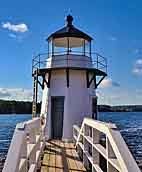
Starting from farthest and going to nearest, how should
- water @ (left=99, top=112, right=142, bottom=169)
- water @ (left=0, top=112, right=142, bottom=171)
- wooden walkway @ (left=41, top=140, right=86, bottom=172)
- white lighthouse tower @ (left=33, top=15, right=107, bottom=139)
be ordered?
water @ (left=99, top=112, right=142, bottom=169) → water @ (left=0, top=112, right=142, bottom=171) → white lighthouse tower @ (left=33, top=15, right=107, bottom=139) → wooden walkway @ (left=41, top=140, right=86, bottom=172)

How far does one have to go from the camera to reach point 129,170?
8.13ft

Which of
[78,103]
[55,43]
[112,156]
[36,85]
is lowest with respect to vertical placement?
[112,156]

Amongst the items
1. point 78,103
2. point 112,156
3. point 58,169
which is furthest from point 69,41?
point 112,156

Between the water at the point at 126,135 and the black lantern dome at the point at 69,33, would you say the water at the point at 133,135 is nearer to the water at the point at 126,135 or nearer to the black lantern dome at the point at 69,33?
the water at the point at 126,135

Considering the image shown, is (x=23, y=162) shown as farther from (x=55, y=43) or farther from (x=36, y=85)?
(x=55, y=43)

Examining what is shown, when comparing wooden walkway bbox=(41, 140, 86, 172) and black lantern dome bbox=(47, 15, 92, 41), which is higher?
black lantern dome bbox=(47, 15, 92, 41)

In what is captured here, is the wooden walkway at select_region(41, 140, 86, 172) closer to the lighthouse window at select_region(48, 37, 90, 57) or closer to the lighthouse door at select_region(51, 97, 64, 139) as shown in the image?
the lighthouse door at select_region(51, 97, 64, 139)

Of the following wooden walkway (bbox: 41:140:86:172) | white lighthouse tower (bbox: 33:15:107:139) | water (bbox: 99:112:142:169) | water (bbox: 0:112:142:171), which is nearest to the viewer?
wooden walkway (bbox: 41:140:86:172)

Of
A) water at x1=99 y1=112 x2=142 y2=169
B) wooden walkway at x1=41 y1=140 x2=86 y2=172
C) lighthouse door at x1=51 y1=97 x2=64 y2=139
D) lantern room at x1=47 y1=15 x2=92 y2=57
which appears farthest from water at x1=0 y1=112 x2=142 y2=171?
lantern room at x1=47 y1=15 x2=92 y2=57

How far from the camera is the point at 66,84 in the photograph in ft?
39.8

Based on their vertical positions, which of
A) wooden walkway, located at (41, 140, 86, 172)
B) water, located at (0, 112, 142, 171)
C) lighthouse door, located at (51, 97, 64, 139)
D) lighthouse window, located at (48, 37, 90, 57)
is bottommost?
water, located at (0, 112, 142, 171)

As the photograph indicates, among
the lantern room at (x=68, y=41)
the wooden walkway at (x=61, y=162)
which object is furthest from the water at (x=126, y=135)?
the lantern room at (x=68, y=41)

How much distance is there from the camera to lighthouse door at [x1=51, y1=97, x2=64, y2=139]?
12.4 meters

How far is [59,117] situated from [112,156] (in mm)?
8969
